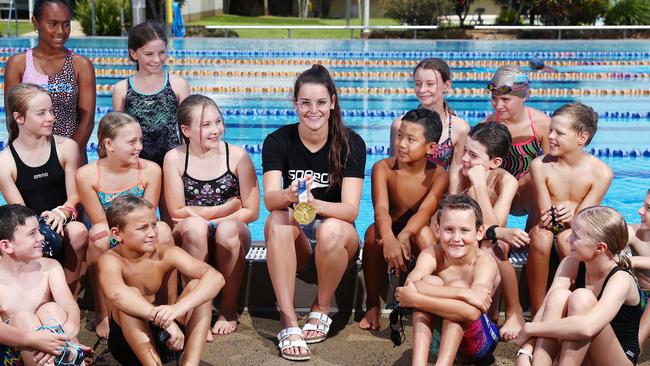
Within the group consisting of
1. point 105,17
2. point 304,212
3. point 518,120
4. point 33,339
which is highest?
point 105,17

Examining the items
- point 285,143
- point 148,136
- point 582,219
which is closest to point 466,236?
point 582,219

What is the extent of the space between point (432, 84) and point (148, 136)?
1.64 m

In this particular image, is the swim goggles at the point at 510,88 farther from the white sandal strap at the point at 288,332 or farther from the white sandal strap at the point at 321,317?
the white sandal strap at the point at 288,332

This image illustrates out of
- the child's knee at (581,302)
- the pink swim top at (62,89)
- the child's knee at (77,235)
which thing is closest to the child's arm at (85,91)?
the pink swim top at (62,89)

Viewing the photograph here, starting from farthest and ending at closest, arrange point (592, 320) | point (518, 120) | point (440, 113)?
1. point (518, 120)
2. point (440, 113)
3. point (592, 320)

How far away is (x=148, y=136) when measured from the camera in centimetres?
468

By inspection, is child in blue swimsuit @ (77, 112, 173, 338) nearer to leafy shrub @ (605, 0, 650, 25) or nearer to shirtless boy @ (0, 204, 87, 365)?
shirtless boy @ (0, 204, 87, 365)

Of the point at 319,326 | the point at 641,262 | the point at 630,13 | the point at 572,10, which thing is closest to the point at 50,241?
the point at 319,326

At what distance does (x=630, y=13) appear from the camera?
80.6ft

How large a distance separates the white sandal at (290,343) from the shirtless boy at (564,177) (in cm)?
113

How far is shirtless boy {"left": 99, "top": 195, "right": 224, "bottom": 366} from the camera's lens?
3.25m

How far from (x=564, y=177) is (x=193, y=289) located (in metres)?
1.92

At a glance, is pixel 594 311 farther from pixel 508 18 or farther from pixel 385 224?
pixel 508 18

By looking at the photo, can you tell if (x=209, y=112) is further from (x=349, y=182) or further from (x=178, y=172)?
(x=349, y=182)
